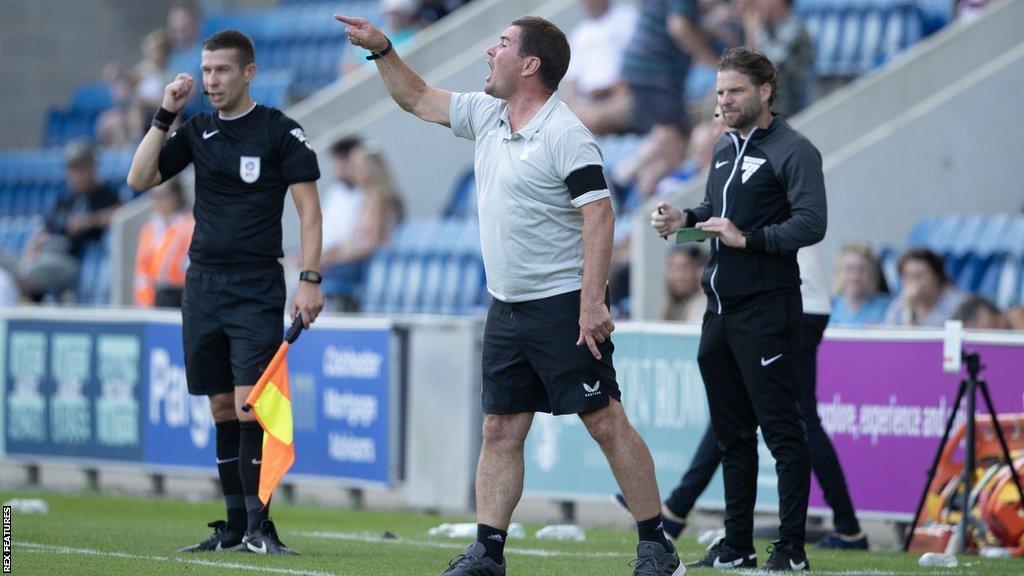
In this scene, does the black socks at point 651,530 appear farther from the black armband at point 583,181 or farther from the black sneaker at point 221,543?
the black sneaker at point 221,543

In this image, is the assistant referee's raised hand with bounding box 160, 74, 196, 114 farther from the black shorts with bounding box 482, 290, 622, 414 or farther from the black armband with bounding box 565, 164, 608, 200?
the black armband with bounding box 565, 164, 608, 200

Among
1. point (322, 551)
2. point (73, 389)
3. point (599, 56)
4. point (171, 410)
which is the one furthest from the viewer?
point (599, 56)

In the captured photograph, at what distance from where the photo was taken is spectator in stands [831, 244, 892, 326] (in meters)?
11.5

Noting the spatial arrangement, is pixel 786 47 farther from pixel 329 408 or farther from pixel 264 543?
pixel 264 543

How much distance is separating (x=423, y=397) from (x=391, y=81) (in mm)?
4989

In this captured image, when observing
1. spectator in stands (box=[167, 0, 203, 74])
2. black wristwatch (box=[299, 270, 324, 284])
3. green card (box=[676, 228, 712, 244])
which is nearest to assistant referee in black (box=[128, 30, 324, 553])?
black wristwatch (box=[299, 270, 324, 284])

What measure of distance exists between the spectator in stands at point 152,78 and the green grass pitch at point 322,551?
9.29 metres

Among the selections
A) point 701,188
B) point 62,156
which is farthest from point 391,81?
point 62,156

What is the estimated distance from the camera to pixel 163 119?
26.2 feet

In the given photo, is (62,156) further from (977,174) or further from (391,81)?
(391,81)


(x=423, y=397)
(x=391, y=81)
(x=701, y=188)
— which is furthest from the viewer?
(x=701, y=188)

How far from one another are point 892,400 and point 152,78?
1246 centimetres

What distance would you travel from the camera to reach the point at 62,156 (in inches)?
811

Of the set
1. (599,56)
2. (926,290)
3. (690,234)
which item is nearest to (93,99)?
(599,56)
